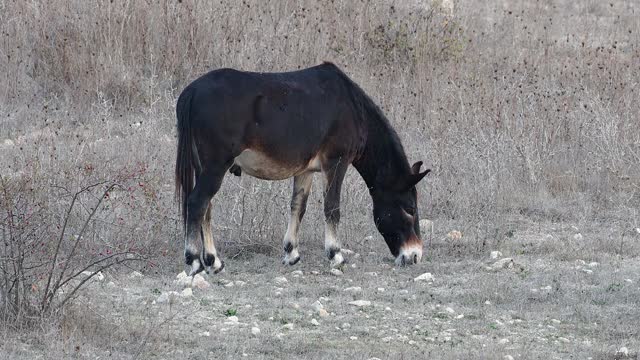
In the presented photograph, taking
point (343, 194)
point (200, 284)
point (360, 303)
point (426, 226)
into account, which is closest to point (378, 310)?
point (360, 303)

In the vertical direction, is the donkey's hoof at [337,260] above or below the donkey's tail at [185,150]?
below

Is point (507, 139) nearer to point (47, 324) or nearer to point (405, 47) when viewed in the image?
point (405, 47)

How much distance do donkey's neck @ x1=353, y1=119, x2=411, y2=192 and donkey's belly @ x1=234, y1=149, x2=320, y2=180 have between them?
76cm

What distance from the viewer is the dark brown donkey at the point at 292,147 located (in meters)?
8.50

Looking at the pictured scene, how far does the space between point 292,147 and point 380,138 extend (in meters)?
1.03

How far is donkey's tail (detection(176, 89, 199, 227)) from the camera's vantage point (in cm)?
852

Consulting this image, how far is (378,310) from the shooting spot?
25.5ft

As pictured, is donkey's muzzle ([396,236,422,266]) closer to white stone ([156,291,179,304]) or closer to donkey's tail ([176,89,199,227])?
donkey's tail ([176,89,199,227])

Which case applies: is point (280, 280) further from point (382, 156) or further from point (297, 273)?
point (382, 156)

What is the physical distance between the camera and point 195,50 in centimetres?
1532

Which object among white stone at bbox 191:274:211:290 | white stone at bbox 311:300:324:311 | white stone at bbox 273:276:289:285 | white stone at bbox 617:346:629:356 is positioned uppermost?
white stone at bbox 617:346:629:356

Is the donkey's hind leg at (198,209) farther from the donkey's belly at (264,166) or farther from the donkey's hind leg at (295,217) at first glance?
the donkey's hind leg at (295,217)

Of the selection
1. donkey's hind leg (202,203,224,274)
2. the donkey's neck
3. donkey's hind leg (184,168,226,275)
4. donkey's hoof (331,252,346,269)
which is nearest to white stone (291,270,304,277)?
donkey's hoof (331,252,346,269)

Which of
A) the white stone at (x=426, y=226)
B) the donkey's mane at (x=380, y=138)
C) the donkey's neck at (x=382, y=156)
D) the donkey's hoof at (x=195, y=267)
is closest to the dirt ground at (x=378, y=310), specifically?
the donkey's hoof at (x=195, y=267)
